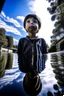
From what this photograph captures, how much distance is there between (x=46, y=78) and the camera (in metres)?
1.64

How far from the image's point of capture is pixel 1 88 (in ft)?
5.44

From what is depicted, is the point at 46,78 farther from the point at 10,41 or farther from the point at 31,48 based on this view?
the point at 10,41

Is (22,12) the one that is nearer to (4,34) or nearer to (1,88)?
(4,34)

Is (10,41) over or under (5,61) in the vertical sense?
over

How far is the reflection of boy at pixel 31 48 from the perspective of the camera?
1.65 meters

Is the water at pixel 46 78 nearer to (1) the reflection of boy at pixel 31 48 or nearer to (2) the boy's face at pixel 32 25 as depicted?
(1) the reflection of boy at pixel 31 48

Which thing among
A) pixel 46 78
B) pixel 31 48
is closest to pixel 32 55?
pixel 31 48

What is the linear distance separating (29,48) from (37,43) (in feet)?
0.34

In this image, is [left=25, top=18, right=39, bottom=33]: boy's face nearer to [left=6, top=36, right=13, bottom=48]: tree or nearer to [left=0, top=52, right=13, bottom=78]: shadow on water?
[left=6, top=36, right=13, bottom=48]: tree

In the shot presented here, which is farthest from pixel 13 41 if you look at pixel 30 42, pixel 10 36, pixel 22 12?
pixel 22 12

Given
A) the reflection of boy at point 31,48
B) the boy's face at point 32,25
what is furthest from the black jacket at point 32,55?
the boy's face at point 32,25

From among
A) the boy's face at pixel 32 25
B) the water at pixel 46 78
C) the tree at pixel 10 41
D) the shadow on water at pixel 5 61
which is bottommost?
the water at pixel 46 78

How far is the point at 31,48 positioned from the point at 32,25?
0.84 feet

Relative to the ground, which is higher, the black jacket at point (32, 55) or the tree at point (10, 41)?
the tree at point (10, 41)
